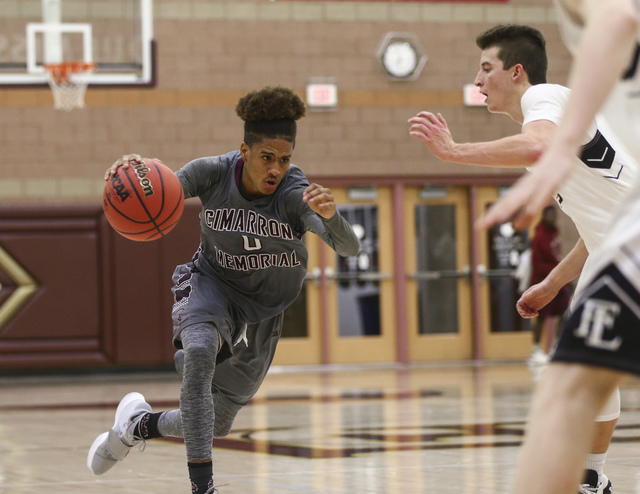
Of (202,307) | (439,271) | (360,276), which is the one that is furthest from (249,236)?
(439,271)

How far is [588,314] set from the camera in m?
1.83

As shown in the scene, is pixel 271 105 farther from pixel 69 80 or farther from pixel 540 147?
pixel 69 80

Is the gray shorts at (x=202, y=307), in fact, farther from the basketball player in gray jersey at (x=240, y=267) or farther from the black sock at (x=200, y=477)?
the black sock at (x=200, y=477)

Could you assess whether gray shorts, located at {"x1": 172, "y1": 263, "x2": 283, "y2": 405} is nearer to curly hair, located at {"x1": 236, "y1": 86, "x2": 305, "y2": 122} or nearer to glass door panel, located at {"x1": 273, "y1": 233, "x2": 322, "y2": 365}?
curly hair, located at {"x1": 236, "y1": 86, "x2": 305, "y2": 122}

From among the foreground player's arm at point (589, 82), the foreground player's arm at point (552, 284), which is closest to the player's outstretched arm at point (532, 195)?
the foreground player's arm at point (589, 82)

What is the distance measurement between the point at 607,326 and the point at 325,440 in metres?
4.24

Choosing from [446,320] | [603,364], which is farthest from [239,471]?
[446,320]

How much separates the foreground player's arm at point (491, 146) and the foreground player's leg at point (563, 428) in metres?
1.13

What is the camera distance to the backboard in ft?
36.5

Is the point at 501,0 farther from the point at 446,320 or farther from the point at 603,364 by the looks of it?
the point at 603,364

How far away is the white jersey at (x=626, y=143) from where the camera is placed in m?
1.82

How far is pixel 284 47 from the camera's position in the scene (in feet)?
41.3

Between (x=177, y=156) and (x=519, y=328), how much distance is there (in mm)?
5149

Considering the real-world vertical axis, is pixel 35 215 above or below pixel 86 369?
above
